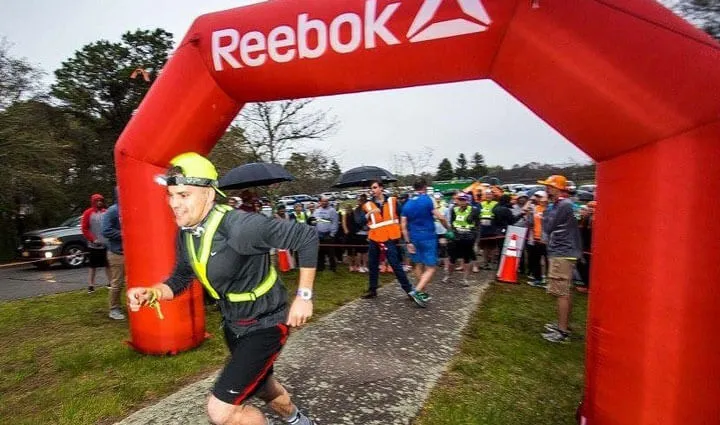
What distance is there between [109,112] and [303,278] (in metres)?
30.5

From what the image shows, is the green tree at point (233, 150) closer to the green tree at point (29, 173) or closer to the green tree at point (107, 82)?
the green tree at point (29, 173)

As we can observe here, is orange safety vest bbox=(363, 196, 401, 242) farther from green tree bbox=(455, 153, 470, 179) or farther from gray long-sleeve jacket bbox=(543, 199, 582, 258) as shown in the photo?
green tree bbox=(455, 153, 470, 179)

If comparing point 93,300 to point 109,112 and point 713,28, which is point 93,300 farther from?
point 109,112

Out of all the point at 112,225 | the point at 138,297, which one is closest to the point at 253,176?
the point at 112,225

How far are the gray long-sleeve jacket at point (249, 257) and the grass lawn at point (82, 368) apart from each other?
183 centimetres

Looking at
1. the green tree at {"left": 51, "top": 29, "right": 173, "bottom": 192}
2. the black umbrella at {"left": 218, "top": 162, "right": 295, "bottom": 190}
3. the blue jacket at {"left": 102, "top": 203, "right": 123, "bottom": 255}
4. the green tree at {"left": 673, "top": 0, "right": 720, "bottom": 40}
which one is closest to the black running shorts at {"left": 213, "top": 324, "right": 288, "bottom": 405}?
the blue jacket at {"left": 102, "top": 203, "right": 123, "bottom": 255}

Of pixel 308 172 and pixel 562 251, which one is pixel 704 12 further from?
pixel 308 172

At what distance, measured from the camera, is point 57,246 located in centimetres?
1274

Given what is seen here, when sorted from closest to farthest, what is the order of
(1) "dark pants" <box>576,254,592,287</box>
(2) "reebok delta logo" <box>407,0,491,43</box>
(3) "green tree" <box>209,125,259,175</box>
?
1. (2) "reebok delta logo" <box>407,0,491,43</box>
2. (1) "dark pants" <box>576,254,592,287</box>
3. (3) "green tree" <box>209,125,259,175</box>

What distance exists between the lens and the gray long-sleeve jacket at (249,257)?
229 cm

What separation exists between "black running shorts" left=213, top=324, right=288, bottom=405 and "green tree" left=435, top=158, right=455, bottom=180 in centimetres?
6054

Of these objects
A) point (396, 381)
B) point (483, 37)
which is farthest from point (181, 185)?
point (396, 381)

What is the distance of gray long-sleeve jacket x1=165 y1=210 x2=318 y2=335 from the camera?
229 centimetres

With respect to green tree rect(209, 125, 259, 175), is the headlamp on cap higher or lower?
lower
